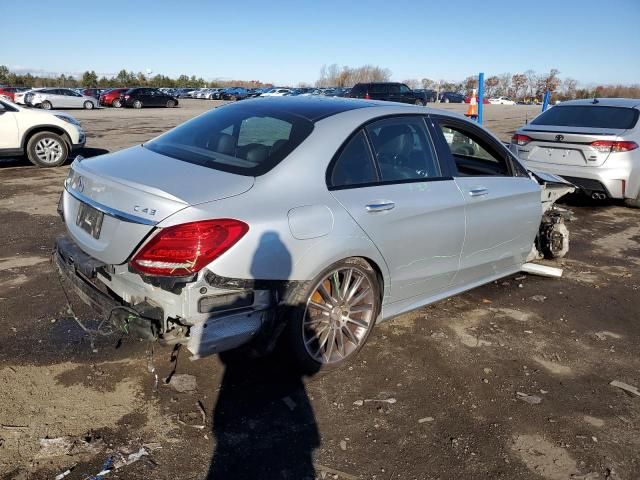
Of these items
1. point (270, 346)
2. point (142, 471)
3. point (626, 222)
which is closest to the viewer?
point (142, 471)

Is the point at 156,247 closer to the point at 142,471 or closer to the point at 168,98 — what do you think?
the point at 142,471

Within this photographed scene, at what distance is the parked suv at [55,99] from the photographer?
32969 mm

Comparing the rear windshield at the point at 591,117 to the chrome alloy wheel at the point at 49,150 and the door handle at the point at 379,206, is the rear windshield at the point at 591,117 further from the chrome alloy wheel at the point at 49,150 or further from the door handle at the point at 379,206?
the chrome alloy wheel at the point at 49,150

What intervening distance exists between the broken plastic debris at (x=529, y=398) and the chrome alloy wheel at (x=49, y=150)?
10536 millimetres

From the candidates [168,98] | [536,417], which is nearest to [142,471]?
[536,417]

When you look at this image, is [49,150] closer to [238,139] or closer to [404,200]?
[238,139]

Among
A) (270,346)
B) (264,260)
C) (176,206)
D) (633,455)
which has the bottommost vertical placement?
(633,455)

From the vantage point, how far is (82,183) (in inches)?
130

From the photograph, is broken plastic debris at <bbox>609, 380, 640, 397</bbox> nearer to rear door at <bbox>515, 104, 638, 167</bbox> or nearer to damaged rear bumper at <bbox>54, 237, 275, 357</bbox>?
damaged rear bumper at <bbox>54, 237, 275, 357</bbox>

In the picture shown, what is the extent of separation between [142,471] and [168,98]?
4200cm

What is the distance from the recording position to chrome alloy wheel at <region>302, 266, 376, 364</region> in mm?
3357

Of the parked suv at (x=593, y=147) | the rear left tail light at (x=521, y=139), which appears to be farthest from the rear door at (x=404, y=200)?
the rear left tail light at (x=521, y=139)

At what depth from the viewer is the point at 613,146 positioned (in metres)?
7.61

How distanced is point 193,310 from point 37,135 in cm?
972
